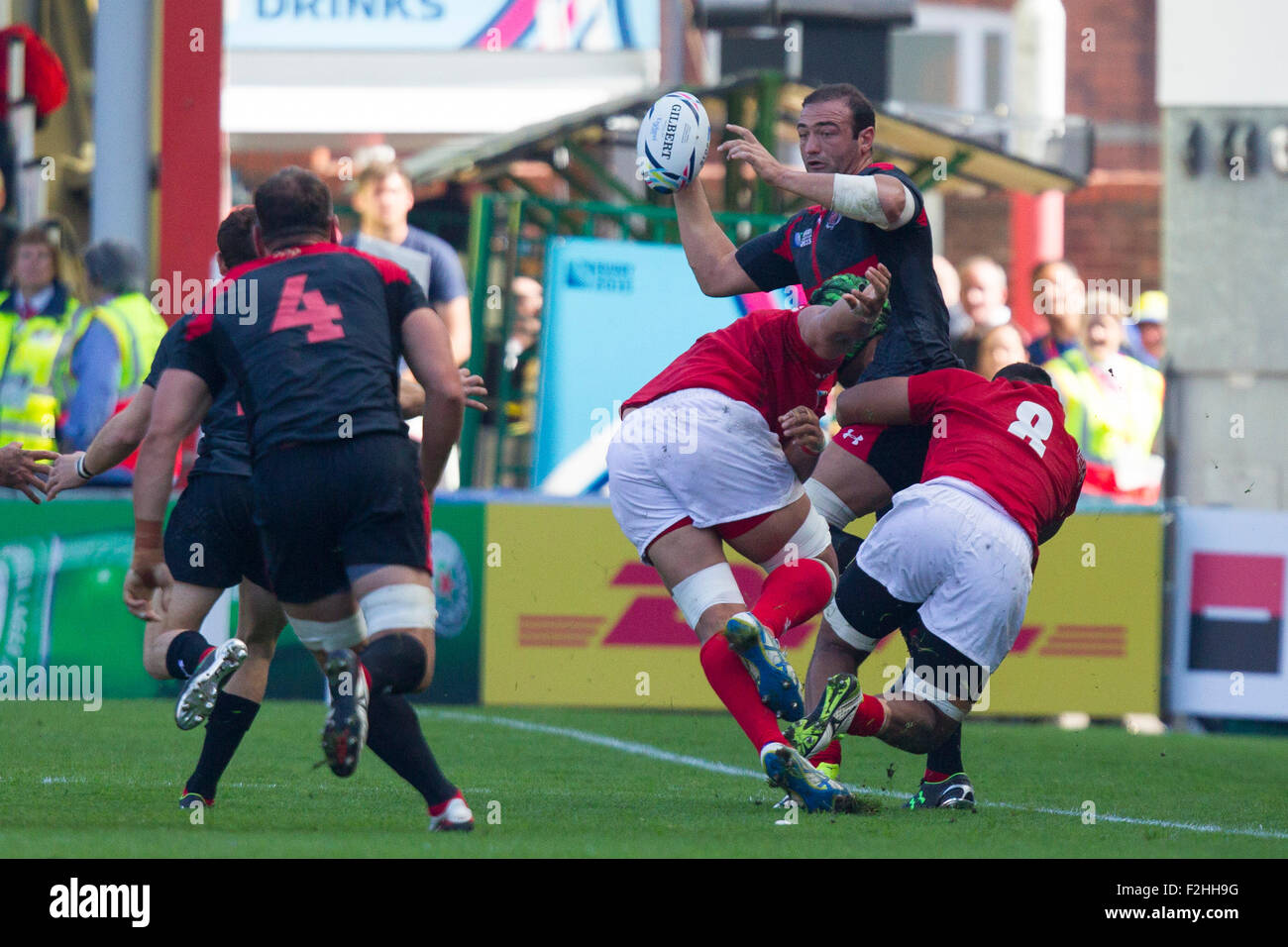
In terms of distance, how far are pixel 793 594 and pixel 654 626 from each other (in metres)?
4.22

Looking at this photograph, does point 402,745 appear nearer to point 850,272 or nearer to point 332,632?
point 332,632

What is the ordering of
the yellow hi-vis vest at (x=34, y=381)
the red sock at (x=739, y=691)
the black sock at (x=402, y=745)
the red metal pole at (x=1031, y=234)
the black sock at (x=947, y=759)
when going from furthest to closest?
the red metal pole at (x=1031, y=234), the yellow hi-vis vest at (x=34, y=381), the black sock at (x=947, y=759), the red sock at (x=739, y=691), the black sock at (x=402, y=745)

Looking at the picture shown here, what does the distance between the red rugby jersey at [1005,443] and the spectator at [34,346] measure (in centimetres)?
558

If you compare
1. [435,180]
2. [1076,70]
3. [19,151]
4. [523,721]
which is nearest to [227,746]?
[523,721]

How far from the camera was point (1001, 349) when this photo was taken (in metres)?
11.6

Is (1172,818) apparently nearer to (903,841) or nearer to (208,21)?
(903,841)

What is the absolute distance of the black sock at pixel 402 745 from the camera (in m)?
5.87

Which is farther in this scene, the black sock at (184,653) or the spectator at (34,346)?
the spectator at (34,346)

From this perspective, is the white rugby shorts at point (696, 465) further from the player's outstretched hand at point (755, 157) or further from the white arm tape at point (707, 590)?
the player's outstretched hand at point (755, 157)

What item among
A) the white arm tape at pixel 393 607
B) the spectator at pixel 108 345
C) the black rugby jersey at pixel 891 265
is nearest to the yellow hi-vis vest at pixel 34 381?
the spectator at pixel 108 345

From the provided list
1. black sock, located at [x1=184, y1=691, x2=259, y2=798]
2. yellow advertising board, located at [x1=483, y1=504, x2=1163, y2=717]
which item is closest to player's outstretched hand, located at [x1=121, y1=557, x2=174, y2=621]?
black sock, located at [x1=184, y1=691, x2=259, y2=798]

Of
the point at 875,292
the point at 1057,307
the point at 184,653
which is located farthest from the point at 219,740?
the point at 1057,307

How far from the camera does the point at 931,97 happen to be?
23.7 m

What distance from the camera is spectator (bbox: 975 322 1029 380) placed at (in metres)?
11.6
